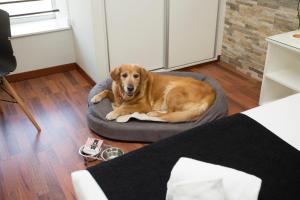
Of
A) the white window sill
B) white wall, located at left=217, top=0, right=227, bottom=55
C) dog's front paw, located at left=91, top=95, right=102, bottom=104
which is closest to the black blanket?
dog's front paw, located at left=91, top=95, right=102, bottom=104

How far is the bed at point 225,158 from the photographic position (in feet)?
4.29

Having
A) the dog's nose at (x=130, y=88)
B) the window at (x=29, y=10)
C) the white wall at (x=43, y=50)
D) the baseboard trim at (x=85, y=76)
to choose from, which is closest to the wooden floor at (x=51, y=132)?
the baseboard trim at (x=85, y=76)

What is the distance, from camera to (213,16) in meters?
3.40

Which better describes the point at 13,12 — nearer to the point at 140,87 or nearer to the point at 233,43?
the point at 140,87

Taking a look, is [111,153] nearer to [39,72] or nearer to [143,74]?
[143,74]

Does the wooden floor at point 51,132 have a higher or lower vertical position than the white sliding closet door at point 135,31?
lower

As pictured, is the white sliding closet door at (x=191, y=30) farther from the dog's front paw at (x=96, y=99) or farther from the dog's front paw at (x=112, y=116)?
the dog's front paw at (x=112, y=116)

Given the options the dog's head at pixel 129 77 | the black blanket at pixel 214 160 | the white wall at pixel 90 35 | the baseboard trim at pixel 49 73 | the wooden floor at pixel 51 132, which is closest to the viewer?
the black blanket at pixel 214 160

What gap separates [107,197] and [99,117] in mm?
1214

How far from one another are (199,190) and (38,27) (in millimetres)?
2788

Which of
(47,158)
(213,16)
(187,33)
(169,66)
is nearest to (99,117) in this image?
(47,158)

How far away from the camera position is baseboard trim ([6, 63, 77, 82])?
3.30 meters

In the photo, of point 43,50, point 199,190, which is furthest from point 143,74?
point 199,190

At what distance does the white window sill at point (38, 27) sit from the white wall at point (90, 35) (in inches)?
5.7
